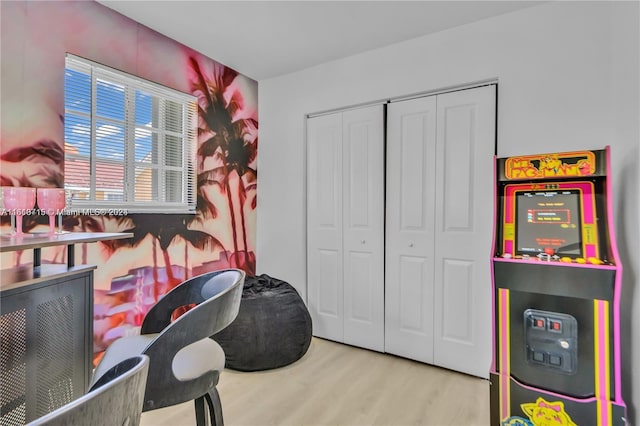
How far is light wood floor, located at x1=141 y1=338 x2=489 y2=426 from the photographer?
1.92 metres

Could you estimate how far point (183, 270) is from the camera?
2.87 m

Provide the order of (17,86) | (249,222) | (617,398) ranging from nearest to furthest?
(617,398), (17,86), (249,222)

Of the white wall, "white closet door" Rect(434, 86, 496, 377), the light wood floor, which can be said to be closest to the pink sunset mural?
the white wall

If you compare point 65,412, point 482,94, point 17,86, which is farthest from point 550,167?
point 17,86

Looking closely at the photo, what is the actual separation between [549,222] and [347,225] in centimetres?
167

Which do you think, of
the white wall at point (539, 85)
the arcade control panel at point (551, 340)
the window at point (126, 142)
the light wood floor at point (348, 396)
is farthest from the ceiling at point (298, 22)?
the light wood floor at point (348, 396)

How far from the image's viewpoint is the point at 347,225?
3061mm

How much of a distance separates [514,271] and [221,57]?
2.92 meters

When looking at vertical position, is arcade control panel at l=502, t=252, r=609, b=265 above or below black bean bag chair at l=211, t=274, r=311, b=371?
above

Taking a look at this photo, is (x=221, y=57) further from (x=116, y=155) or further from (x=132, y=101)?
(x=116, y=155)

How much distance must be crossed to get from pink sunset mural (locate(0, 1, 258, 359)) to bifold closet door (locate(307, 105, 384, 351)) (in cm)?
78

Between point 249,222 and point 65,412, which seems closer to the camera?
point 65,412

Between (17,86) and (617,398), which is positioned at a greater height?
(17,86)

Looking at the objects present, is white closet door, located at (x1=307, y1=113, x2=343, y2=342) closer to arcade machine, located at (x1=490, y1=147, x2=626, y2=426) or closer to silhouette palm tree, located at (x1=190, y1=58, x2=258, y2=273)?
silhouette palm tree, located at (x1=190, y1=58, x2=258, y2=273)
